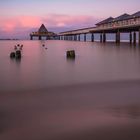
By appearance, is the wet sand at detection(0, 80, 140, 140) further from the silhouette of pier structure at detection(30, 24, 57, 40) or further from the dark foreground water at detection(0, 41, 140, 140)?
the silhouette of pier structure at detection(30, 24, 57, 40)

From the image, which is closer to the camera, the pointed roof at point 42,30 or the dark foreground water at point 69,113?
the dark foreground water at point 69,113

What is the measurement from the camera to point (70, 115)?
20.1 feet

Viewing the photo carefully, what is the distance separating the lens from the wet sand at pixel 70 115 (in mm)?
4953

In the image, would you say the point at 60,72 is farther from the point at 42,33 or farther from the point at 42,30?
the point at 42,30

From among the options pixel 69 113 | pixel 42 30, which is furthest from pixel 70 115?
pixel 42 30

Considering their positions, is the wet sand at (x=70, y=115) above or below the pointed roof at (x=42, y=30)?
below

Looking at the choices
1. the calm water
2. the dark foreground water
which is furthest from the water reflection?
the calm water

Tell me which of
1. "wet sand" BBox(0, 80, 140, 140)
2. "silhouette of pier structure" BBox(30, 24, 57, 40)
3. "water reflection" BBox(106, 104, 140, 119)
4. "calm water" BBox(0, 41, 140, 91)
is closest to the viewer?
"wet sand" BBox(0, 80, 140, 140)

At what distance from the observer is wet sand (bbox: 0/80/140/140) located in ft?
16.3

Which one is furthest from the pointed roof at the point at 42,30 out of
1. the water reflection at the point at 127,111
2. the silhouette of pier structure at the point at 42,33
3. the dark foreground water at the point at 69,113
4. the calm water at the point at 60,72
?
the water reflection at the point at 127,111

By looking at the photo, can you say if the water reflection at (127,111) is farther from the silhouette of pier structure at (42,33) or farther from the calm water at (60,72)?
the silhouette of pier structure at (42,33)

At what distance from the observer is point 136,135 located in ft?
16.0

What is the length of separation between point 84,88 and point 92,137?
487 centimetres

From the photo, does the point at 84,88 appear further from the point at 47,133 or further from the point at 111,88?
the point at 47,133
